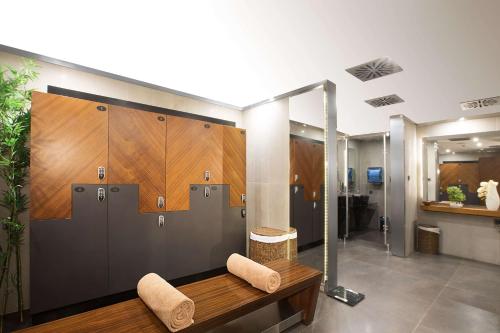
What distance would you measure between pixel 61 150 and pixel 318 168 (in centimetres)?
314

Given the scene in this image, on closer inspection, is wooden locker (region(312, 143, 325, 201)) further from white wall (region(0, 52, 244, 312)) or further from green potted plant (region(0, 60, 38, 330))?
green potted plant (region(0, 60, 38, 330))

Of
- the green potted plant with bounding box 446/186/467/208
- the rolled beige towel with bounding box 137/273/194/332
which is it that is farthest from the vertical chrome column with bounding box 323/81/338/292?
the green potted plant with bounding box 446/186/467/208

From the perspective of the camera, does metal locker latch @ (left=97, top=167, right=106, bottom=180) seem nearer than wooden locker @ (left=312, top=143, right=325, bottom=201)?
Yes

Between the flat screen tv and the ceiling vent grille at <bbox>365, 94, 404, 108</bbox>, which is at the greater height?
the ceiling vent grille at <bbox>365, 94, 404, 108</bbox>

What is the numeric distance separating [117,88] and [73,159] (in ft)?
3.98

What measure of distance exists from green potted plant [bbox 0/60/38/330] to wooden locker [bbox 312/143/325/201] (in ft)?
11.2

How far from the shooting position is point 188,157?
3.55m

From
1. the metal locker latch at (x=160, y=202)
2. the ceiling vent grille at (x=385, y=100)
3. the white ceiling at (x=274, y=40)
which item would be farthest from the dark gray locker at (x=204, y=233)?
the ceiling vent grille at (x=385, y=100)

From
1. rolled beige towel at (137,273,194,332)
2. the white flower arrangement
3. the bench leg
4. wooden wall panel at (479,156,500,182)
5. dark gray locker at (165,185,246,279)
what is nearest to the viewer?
rolled beige towel at (137,273,194,332)

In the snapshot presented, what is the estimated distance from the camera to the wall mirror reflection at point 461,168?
4.91 meters

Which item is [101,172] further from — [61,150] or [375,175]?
[375,175]

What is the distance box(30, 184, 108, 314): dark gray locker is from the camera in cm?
245

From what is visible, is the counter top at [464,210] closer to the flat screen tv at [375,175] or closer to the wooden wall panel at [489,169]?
the wooden wall panel at [489,169]

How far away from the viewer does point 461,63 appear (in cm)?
258
